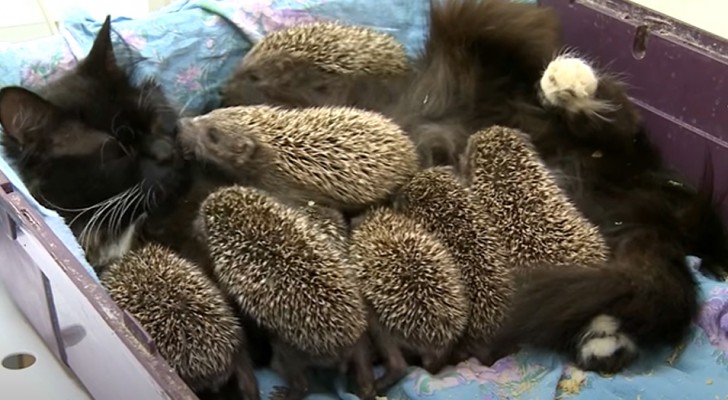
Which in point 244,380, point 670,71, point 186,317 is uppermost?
point 670,71

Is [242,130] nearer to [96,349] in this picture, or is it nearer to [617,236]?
[96,349]

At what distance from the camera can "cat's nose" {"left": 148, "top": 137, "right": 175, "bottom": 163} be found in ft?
4.77

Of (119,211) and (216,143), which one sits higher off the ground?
(216,143)

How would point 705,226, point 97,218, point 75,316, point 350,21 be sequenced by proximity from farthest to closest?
point 350,21, point 705,226, point 97,218, point 75,316

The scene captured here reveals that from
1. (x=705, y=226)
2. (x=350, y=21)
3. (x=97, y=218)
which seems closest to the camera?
(x=97, y=218)

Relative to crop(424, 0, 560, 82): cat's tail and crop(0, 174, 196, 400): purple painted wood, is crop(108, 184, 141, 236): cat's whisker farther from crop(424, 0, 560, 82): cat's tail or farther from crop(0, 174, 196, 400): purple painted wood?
crop(424, 0, 560, 82): cat's tail

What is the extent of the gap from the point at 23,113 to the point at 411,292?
0.64 meters

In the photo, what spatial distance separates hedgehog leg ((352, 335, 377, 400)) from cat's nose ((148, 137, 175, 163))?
0.47m

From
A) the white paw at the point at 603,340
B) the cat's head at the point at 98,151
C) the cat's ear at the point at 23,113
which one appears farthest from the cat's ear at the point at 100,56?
the white paw at the point at 603,340

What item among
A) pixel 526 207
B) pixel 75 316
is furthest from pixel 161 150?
pixel 526 207

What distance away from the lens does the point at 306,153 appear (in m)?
1.38

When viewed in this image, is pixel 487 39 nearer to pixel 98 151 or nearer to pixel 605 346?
pixel 605 346

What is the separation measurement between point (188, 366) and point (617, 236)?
753 millimetres

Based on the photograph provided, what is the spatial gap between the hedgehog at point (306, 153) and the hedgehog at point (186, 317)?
19 centimetres
